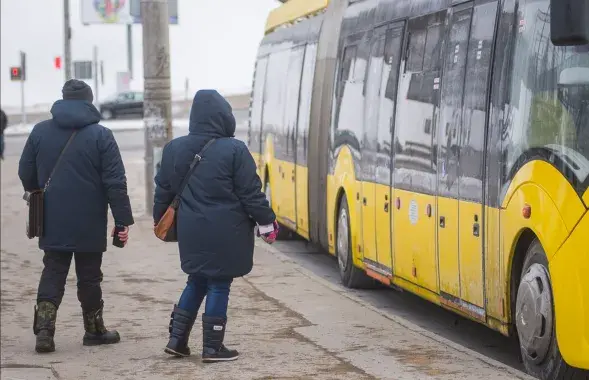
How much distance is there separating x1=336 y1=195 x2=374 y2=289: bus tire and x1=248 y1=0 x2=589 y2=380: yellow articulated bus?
2 centimetres

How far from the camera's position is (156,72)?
20.3m

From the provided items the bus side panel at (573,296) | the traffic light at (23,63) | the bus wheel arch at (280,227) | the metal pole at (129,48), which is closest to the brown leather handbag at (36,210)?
the bus side panel at (573,296)

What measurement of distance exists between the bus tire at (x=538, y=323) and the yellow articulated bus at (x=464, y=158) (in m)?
0.01

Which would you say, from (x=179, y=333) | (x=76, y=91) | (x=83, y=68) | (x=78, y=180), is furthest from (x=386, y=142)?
(x=83, y=68)

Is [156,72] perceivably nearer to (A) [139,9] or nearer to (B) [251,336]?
(A) [139,9]

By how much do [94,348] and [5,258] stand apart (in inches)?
265

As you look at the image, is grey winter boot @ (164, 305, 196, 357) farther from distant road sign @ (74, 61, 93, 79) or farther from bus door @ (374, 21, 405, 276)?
distant road sign @ (74, 61, 93, 79)

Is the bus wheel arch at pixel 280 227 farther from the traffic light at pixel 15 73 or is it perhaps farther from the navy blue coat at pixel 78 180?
the traffic light at pixel 15 73

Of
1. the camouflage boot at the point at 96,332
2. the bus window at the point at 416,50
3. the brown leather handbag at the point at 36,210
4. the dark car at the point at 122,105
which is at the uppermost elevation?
the bus window at the point at 416,50

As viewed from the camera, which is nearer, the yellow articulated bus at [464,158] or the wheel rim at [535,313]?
the yellow articulated bus at [464,158]

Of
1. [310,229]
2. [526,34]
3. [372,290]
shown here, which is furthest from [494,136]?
[310,229]

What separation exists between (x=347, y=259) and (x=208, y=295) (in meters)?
5.13

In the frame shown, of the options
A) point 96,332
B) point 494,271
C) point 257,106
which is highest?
point 257,106

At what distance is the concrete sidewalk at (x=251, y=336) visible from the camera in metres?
9.02
